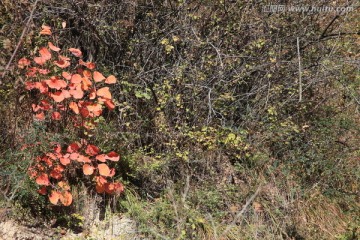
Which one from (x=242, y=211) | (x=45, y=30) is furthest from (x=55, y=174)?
(x=242, y=211)

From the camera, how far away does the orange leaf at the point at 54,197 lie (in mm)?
3348

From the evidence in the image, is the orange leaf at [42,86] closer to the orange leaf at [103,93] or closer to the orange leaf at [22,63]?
the orange leaf at [22,63]

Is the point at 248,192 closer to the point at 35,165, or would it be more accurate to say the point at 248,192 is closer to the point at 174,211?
the point at 174,211

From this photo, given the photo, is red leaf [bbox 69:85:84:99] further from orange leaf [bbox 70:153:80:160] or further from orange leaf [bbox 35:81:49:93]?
orange leaf [bbox 70:153:80:160]

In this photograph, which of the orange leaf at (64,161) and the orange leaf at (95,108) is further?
the orange leaf at (95,108)

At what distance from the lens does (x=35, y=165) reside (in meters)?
3.37

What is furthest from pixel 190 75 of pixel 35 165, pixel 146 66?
pixel 35 165

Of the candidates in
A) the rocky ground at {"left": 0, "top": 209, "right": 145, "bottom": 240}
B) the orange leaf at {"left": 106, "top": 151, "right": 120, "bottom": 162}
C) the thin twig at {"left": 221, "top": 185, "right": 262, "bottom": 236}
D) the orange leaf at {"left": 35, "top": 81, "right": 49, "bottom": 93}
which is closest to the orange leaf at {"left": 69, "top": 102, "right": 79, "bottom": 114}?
the orange leaf at {"left": 35, "top": 81, "right": 49, "bottom": 93}

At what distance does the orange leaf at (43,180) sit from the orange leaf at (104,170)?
1.40 feet

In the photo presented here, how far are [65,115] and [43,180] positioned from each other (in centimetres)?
64

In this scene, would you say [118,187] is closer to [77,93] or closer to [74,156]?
[74,156]

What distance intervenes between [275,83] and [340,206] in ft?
4.53

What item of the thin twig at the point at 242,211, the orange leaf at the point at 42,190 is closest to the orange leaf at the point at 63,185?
the orange leaf at the point at 42,190

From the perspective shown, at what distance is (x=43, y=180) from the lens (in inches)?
130
